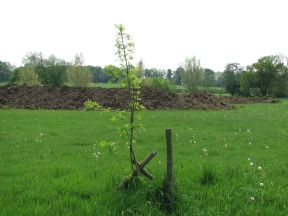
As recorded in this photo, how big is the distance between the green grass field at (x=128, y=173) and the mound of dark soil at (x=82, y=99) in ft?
58.3

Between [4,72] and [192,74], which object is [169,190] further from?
[4,72]

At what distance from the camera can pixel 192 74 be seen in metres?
80.8

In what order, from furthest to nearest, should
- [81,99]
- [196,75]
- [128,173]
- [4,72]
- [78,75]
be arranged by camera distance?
[4,72] < [196,75] < [78,75] < [81,99] < [128,173]

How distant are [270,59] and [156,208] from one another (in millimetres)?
81978

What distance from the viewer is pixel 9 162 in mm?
8953

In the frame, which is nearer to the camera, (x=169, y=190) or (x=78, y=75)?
(x=169, y=190)

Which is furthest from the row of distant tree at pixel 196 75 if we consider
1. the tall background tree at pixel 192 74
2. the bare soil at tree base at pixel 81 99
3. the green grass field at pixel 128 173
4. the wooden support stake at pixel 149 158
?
the wooden support stake at pixel 149 158

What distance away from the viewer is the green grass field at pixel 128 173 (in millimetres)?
5398

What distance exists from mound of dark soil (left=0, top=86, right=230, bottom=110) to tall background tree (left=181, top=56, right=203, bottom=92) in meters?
41.7

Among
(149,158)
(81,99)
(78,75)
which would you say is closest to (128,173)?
(149,158)

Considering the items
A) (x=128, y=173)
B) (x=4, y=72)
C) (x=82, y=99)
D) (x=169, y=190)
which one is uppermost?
(x=4, y=72)

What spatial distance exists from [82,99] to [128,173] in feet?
90.0

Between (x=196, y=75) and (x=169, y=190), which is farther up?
(x=196, y=75)

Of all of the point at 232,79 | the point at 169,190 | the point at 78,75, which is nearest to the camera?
the point at 169,190
